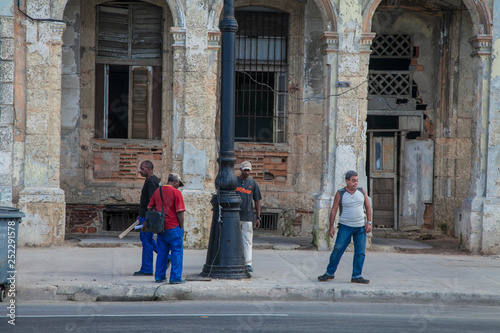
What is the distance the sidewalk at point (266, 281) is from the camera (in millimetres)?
8906

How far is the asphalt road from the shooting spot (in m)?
7.04

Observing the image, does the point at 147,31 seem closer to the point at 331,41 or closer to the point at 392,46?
the point at 331,41

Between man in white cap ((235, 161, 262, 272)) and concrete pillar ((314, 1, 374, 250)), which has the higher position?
concrete pillar ((314, 1, 374, 250))

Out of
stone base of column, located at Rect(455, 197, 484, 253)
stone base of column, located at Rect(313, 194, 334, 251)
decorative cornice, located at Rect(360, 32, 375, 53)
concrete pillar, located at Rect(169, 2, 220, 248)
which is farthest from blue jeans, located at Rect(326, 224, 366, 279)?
decorative cornice, located at Rect(360, 32, 375, 53)

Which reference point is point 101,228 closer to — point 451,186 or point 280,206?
point 280,206

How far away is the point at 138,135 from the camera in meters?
15.3

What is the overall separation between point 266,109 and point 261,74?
792 mm

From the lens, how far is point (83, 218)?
1480 centimetres

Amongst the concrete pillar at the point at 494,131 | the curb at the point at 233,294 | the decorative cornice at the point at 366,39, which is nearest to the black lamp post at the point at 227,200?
the curb at the point at 233,294

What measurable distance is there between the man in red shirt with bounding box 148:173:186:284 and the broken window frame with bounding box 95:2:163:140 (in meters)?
6.11

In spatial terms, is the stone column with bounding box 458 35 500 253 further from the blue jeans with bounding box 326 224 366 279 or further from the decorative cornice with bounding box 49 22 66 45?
the decorative cornice with bounding box 49 22 66 45

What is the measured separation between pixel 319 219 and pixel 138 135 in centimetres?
464

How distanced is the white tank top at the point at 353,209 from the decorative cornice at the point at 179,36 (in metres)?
4.92

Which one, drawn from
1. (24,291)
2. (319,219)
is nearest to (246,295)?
(24,291)
